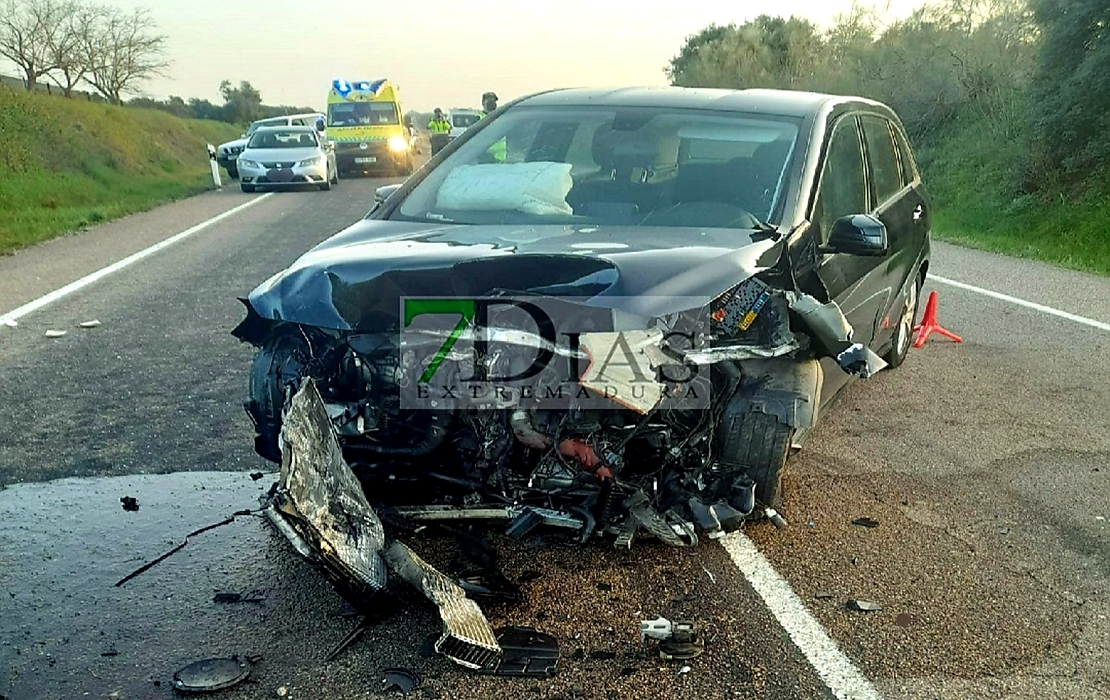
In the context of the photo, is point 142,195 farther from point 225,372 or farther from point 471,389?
point 471,389

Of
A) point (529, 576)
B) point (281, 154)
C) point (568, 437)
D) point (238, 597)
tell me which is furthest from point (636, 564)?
point (281, 154)

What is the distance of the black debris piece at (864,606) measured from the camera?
3.29 m

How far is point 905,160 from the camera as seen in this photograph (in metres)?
6.30

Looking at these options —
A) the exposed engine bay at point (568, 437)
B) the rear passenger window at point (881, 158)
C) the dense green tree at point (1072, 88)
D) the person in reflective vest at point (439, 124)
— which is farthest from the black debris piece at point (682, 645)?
the person in reflective vest at point (439, 124)

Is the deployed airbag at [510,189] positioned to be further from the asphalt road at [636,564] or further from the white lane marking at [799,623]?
the white lane marking at [799,623]

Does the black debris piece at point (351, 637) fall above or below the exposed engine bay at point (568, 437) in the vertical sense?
below

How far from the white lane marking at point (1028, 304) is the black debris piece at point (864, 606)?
563cm

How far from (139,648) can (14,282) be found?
7.85 metres

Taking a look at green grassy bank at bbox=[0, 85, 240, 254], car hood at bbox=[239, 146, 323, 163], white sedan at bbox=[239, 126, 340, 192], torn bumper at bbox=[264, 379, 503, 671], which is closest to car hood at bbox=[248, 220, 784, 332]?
torn bumper at bbox=[264, 379, 503, 671]

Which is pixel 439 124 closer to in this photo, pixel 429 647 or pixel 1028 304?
pixel 1028 304

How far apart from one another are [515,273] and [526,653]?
4.11 feet

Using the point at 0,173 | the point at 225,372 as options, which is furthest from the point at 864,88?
the point at 225,372

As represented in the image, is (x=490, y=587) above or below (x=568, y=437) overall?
below

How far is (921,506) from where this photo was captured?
420 centimetres
